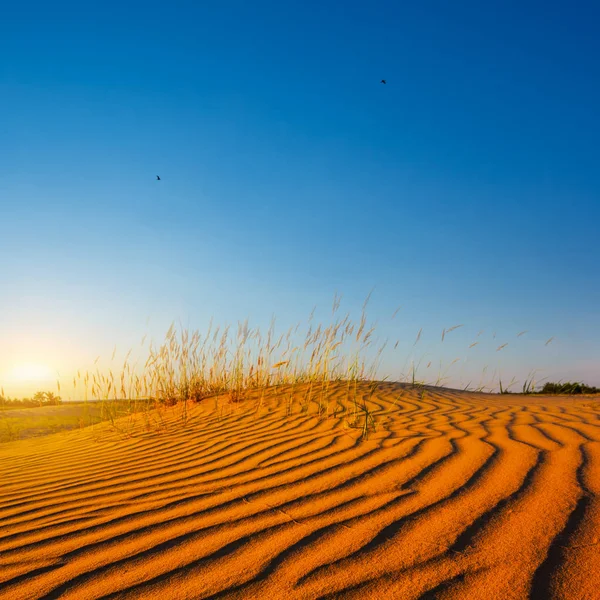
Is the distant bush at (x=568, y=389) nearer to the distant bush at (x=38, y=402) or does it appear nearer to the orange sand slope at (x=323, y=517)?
the orange sand slope at (x=323, y=517)

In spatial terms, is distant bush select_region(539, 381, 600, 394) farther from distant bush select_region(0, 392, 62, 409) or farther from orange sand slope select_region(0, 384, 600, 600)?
distant bush select_region(0, 392, 62, 409)

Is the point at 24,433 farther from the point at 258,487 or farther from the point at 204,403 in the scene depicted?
the point at 258,487

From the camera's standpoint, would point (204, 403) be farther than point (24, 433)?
No

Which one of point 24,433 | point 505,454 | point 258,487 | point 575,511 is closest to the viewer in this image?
point 575,511

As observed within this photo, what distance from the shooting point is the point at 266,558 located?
1.75m


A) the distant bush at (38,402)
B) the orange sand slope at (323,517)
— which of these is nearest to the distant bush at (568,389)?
the orange sand slope at (323,517)

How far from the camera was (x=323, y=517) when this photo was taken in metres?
2.07

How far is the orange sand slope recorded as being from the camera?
1.58 m

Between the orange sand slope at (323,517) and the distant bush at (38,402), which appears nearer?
the orange sand slope at (323,517)

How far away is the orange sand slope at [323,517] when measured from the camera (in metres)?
1.58

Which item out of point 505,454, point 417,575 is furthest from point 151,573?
point 505,454

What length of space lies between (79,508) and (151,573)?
1061 millimetres

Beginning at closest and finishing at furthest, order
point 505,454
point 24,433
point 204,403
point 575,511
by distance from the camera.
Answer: point 575,511
point 505,454
point 204,403
point 24,433

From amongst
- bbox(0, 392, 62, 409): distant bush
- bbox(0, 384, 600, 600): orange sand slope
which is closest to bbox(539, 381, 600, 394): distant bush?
bbox(0, 384, 600, 600): orange sand slope
